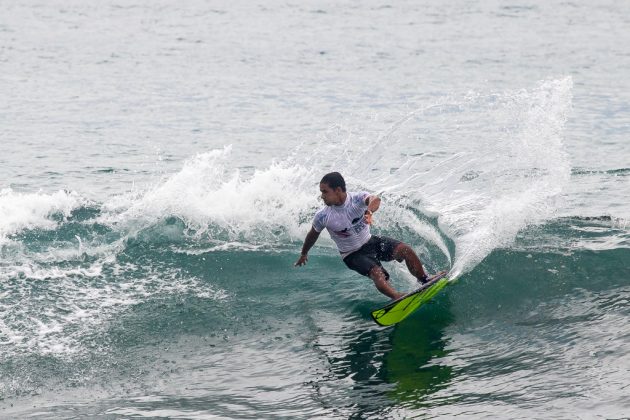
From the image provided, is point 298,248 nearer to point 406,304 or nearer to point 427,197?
point 427,197

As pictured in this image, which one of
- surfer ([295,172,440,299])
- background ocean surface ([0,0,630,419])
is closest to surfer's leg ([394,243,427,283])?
surfer ([295,172,440,299])

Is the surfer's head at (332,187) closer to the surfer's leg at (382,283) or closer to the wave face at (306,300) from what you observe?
the surfer's leg at (382,283)

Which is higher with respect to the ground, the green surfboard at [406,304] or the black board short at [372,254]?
the black board short at [372,254]

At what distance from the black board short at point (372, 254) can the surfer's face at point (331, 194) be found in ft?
2.48

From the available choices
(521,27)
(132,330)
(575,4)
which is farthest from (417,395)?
(575,4)

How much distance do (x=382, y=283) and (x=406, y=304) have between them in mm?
388

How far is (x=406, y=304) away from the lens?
1147 cm

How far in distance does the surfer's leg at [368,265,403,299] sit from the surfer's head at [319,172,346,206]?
3.22 feet

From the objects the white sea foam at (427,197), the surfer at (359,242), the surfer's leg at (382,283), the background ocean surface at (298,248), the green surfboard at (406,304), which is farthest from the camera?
the white sea foam at (427,197)

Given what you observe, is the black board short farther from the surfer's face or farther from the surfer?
the surfer's face

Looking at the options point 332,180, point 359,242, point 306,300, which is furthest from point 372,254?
point 306,300

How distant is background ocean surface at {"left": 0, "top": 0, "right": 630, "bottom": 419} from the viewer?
10312 millimetres

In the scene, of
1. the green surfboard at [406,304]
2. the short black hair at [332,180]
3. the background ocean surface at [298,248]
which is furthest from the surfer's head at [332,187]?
the background ocean surface at [298,248]

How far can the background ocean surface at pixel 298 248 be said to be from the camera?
10.3m
